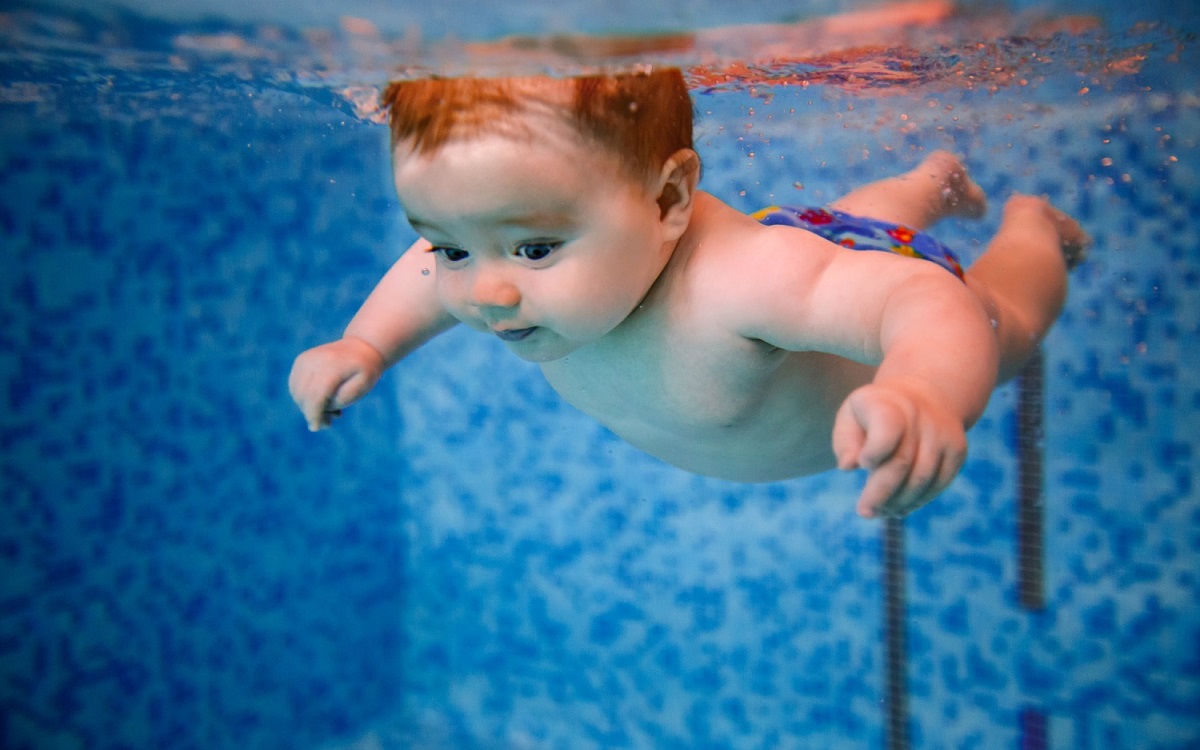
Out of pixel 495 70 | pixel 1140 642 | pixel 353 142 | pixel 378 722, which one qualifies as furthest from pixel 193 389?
pixel 1140 642

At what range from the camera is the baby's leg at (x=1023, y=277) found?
1994 mm

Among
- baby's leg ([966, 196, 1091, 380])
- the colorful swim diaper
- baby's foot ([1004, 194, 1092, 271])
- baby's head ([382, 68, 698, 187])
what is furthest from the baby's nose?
baby's foot ([1004, 194, 1092, 271])

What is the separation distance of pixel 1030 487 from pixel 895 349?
1994 mm

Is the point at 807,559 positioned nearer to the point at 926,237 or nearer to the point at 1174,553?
the point at 1174,553

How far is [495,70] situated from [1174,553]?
2.50 m

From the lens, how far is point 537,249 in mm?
1470

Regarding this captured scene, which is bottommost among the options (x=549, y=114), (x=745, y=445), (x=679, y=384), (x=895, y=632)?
(x=895, y=632)

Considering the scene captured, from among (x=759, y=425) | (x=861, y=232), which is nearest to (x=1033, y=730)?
(x=759, y=425)

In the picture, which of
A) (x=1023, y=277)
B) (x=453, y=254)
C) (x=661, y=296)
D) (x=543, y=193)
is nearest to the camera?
(x=543, y=193)

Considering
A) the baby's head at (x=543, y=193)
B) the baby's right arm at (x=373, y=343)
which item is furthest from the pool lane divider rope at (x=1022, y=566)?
the baby's right arm at (x=373, y=343)

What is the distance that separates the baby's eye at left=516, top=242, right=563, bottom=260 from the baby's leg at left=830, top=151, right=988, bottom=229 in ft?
3.51

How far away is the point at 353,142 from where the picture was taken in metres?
3.61

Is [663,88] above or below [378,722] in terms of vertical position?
above

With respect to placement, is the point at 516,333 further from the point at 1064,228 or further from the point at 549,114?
the point at 1064,228
